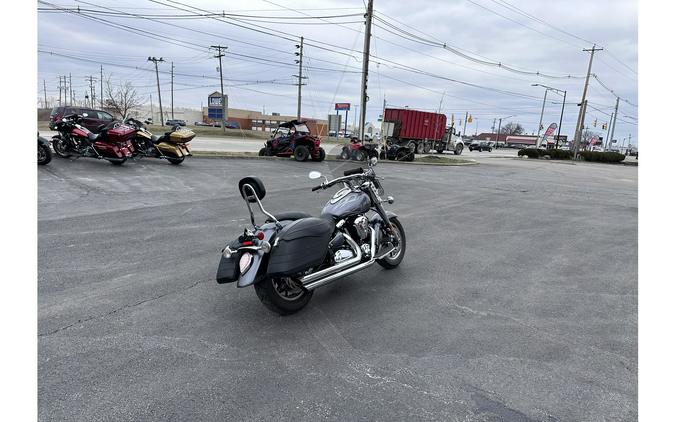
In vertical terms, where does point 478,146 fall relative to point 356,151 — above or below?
above

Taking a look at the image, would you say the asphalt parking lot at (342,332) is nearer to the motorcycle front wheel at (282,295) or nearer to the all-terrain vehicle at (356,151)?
the motorcycle front wheel at (282,295)

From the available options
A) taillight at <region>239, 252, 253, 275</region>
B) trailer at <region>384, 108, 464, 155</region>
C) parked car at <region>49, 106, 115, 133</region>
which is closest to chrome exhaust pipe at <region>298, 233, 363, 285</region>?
taillight at <region>239, 252, 253, 275</region>

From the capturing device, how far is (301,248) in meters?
3.39

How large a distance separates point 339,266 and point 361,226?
64 cm

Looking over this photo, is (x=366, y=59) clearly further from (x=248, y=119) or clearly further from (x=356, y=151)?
(x=248, y=119)

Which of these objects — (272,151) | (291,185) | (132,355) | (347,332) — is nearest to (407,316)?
(347,332)

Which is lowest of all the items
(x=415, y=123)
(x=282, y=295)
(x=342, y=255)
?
(x=282, y=295)

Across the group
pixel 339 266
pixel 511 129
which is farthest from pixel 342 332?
pixel 511 129

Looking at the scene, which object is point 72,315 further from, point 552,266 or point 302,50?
point 302,50

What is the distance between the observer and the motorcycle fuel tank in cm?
423

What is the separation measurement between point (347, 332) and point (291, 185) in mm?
8318

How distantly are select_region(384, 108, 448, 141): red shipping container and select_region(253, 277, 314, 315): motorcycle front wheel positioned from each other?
27.6 metres

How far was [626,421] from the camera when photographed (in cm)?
246

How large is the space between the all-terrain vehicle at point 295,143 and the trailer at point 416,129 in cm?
1186
